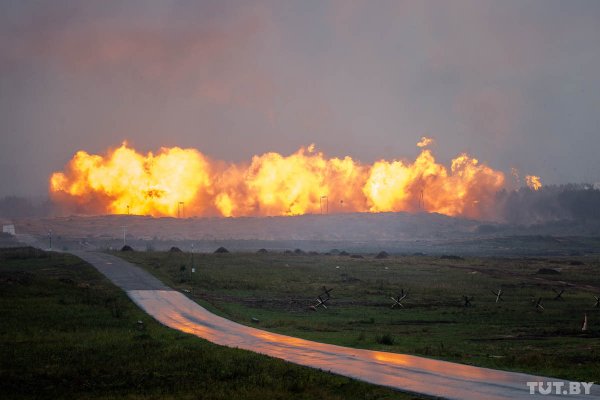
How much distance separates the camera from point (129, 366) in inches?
1310

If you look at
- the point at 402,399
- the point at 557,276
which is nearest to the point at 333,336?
the point at 402,399

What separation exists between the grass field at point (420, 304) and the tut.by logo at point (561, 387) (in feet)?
6.52

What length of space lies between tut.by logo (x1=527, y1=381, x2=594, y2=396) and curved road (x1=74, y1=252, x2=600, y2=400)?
28cm

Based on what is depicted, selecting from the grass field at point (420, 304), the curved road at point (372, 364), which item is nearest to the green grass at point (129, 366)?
the curved road at point (372, 364)

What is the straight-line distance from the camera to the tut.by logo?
1064 inches

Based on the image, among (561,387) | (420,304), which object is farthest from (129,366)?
(420,304)

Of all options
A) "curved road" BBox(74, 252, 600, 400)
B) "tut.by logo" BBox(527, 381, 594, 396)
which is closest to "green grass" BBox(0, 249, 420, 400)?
"curved road" BBox(74, 252, 600, 400)

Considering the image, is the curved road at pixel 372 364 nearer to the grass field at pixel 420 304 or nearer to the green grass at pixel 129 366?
the green grass at pixel 129 366

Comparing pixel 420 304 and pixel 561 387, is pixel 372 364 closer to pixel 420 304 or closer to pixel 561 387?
pixel 561 387

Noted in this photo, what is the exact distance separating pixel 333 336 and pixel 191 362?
15.6 metres

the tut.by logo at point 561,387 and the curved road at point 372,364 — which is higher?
the tut.by logo at point 561,387

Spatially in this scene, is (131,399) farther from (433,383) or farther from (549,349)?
(549,349)

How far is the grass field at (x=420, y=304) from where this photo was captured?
4169 centimetres

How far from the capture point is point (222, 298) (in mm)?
78312
